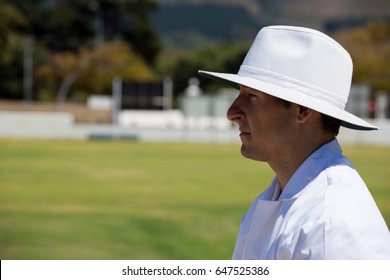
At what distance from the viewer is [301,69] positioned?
5.64ft

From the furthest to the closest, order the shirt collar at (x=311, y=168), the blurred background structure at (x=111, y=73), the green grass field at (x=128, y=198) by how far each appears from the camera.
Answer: the blurred background structure at (x=111, y=73), the green grass field at (x=128, y=198), the shirt collar at (x=311, y=168)

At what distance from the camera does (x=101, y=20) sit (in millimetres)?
73562

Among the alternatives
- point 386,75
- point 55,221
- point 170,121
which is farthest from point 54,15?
point 55,221

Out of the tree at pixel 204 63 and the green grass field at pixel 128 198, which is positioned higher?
the tree at pixel 204 63

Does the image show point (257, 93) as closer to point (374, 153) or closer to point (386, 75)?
point (374, 153)

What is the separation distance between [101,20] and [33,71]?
51.9 ft

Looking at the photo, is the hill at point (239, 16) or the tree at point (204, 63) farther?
the hill at point (239, 16)

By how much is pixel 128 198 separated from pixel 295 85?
14.6 metres

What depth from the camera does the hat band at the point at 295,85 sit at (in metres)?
1.71

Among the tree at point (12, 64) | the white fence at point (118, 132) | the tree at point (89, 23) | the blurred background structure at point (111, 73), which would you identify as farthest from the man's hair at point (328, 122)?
the tree at point (89, 23)

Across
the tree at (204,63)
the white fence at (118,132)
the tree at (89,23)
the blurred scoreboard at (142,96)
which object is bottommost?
the white fence at (118,132)

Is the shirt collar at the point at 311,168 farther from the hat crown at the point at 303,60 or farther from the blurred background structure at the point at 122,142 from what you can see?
the blurred background structure at the point at 122,142

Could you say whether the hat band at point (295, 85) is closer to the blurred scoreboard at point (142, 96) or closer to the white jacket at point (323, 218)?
the white jacket at point (323, 218)

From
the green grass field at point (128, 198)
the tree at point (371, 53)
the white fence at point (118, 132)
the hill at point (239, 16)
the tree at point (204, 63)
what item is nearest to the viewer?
the green grass field at point (128, 198)
